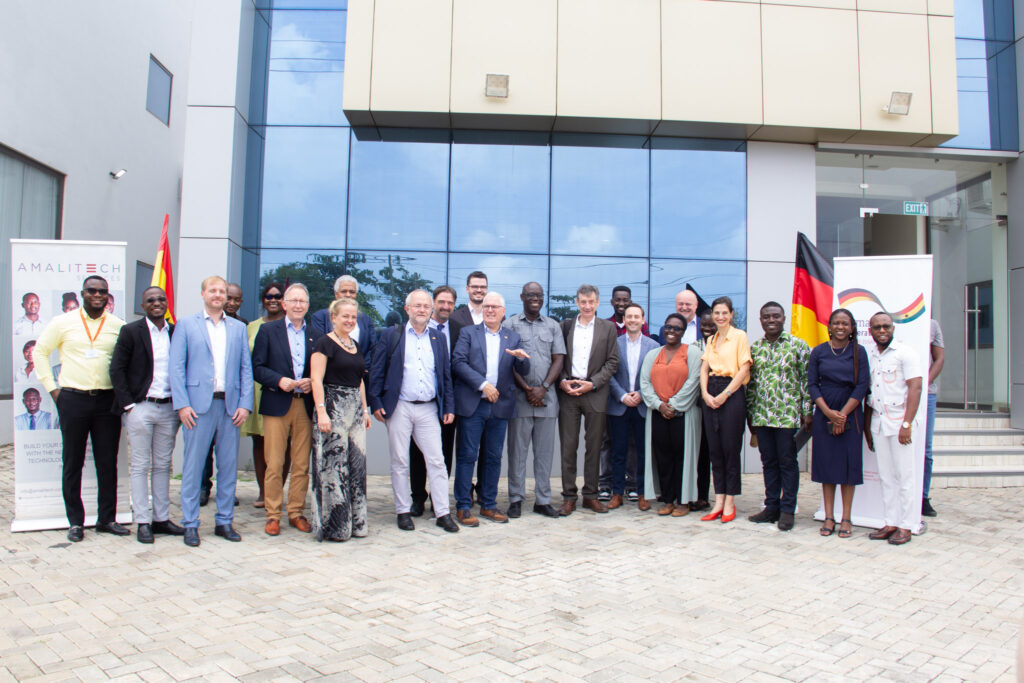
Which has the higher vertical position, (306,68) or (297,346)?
(306,68)

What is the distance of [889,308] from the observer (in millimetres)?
6461

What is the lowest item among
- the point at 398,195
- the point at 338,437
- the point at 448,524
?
the point at 448,524

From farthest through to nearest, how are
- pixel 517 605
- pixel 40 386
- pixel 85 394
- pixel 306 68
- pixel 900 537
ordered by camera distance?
pixel 306 68 < pixel 40 386 < pixel 900 537 < pixel 85 394 < pixel 517 605

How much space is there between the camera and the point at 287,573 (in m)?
4.67

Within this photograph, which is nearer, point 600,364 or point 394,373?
point 394,373

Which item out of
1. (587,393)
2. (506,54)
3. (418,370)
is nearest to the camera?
(418,370)

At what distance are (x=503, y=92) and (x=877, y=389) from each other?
581 centimetres

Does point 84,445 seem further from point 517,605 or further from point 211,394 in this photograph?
point 517,605

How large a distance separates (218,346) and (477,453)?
2418 millimetres

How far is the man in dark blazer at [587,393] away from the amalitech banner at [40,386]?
393cm

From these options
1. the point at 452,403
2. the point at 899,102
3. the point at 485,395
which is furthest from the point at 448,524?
the point at 899,102

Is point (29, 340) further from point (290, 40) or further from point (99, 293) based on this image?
point (290, 40)

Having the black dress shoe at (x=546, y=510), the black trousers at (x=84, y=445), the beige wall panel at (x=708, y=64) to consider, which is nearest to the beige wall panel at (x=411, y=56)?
the beige wall panel at (x=708, y=64)

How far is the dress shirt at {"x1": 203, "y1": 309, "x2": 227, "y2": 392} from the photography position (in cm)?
559
